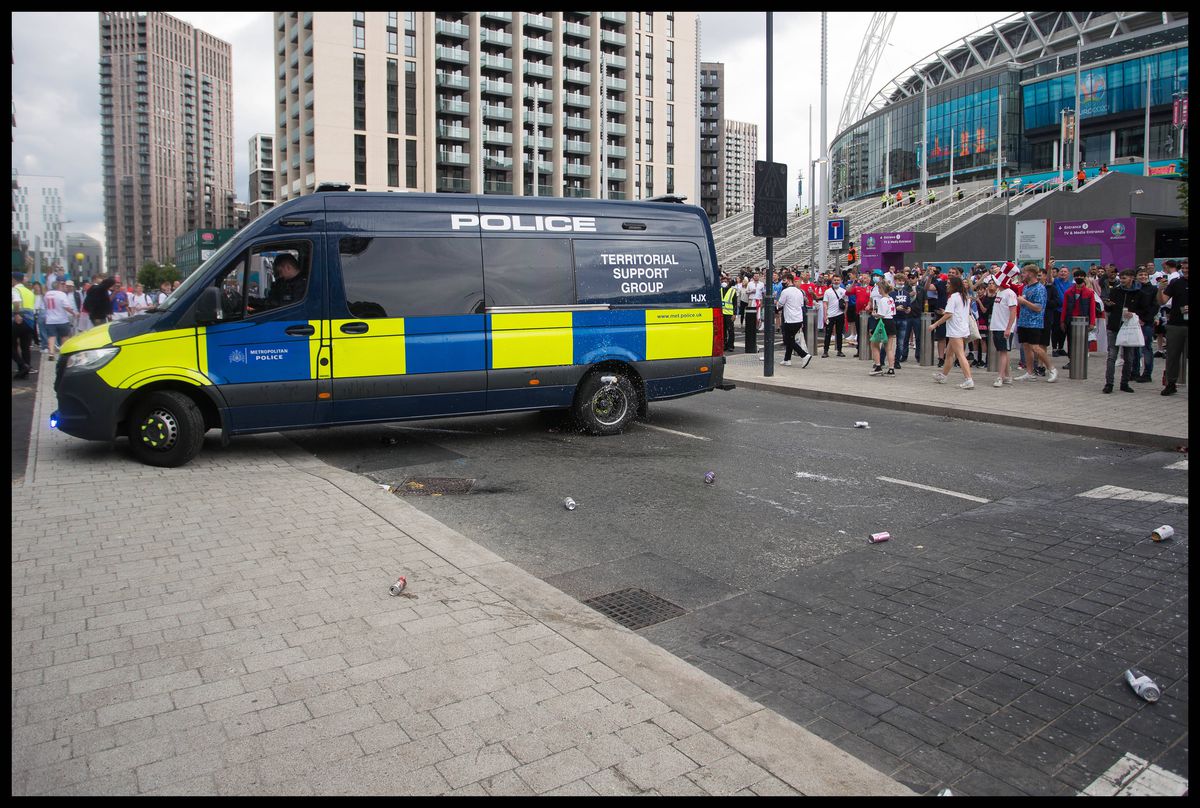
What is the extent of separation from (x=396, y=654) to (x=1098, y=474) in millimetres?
7137

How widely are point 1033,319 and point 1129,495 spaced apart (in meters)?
7.60

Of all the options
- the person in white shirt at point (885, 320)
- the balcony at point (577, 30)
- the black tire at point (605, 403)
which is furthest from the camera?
the balcony at point (577, 30)

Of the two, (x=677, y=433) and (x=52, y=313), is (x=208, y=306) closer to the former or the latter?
(x=677, y=433)

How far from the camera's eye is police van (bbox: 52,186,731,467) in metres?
8.77

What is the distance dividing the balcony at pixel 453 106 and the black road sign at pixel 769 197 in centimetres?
8184

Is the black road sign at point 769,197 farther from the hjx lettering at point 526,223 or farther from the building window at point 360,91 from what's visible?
the building window at point 360,91

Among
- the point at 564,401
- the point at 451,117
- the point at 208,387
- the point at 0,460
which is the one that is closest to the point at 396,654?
the point at 0,460

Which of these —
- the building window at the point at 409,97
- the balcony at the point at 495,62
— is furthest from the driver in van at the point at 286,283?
the balcony at the point at 495,62

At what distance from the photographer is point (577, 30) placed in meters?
97.0

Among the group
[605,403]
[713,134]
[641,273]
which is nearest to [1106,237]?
[641,273]

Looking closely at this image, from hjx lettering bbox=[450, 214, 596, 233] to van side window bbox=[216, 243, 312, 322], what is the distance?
5.37ft

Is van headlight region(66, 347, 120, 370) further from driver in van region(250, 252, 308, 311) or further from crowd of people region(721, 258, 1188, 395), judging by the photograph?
crowd of people region(721, 258, 1188, 395)

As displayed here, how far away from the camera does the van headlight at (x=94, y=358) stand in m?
8.56

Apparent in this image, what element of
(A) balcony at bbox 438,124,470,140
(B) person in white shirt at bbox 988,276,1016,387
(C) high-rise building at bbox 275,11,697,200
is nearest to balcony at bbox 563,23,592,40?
(C) high-rise building at bbox 275,11,697,200
